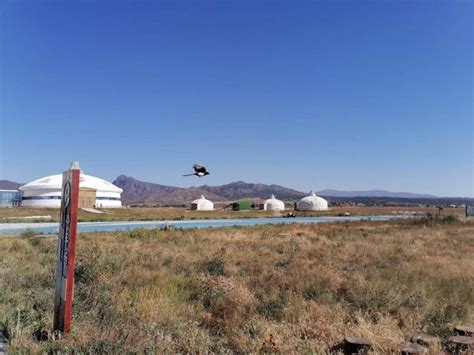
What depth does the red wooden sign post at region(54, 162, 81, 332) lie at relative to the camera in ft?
17.8

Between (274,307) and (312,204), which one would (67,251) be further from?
(312,204)

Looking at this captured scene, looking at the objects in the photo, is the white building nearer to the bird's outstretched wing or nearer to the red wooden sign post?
the bird's outstretched wing

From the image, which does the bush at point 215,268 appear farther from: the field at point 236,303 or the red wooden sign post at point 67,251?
the red wooden sign post at point 67,251

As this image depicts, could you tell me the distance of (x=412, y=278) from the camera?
11.1 metres

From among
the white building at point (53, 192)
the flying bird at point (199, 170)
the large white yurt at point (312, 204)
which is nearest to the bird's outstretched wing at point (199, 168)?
the flying bird at point (199, 170)

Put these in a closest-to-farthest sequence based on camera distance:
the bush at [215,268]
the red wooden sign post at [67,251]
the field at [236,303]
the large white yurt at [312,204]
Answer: the red wooden sign post at [67,251], the field at [236,303], the bush at [215,268], the large white yurt at [312,204]

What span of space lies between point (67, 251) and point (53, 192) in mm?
83148

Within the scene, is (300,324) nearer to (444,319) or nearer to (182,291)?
(444,319)

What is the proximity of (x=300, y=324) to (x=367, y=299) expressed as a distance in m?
2.45

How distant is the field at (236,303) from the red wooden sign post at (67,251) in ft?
0.77

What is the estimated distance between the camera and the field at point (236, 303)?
5.68m

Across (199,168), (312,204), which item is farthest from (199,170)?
(312,204)

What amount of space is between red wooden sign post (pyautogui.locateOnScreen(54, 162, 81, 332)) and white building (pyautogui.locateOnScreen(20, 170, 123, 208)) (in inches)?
2984

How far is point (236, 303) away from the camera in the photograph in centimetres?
819
